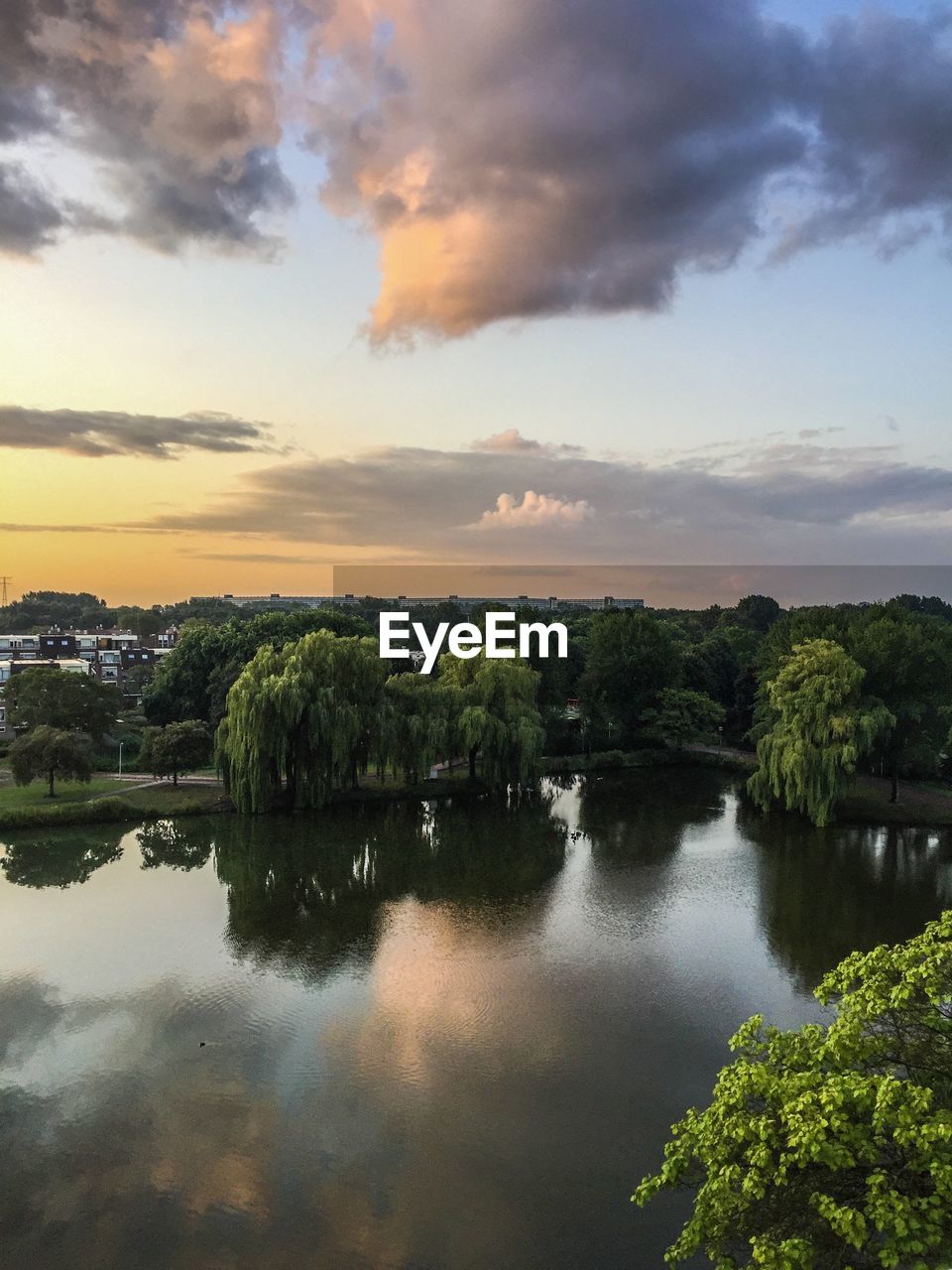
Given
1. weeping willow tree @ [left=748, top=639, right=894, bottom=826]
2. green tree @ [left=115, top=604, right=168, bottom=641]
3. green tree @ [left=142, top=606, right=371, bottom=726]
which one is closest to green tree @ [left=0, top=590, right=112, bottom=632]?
green tree @ [left=115, top=604, right=168, bottom=641]

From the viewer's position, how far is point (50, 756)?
26.5 m

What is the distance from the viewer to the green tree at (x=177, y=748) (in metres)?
29.2

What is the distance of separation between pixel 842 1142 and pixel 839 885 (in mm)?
16937

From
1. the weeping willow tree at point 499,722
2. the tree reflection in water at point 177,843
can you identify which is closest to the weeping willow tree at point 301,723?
the tree reflection in water at point 177,843

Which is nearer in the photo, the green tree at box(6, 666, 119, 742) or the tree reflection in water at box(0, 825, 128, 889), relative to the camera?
the tree reflection in water at box(0, 825, 128, 889)

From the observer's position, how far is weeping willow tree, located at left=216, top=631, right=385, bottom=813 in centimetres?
2666

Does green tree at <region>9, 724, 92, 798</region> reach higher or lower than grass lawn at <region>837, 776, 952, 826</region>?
higher

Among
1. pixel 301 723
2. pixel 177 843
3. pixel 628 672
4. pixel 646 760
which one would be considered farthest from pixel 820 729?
pixel 177 843

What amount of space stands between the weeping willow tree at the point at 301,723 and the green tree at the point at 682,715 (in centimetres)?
1549

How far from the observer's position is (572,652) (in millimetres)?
48500

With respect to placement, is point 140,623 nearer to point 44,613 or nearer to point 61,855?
point 44,613

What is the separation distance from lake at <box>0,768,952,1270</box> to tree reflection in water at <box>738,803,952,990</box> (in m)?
0.11

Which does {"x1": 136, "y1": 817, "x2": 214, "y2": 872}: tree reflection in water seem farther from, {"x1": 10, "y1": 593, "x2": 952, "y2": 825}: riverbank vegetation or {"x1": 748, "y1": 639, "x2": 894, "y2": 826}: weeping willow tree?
{"x1": 748, "y1": 639, "x2": 894, "y2": 826}: weeping willow tree

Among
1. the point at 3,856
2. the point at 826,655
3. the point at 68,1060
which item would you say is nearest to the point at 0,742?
the point at 3,856
